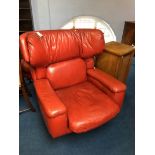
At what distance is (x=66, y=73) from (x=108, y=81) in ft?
1.54

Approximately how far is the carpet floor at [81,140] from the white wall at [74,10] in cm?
192

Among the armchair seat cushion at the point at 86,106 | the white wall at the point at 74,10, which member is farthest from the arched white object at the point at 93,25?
the armchair seat cushion at the point at 86,106

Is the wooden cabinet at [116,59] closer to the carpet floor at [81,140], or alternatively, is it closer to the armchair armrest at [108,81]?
the armchair armrest at [108,81]

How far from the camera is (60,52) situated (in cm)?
179

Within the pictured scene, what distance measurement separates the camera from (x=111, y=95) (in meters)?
1.68

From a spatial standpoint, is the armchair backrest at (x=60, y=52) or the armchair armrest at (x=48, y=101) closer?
the armchair armrest at (x=48, y=101)

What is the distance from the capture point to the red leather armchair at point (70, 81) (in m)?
1.40

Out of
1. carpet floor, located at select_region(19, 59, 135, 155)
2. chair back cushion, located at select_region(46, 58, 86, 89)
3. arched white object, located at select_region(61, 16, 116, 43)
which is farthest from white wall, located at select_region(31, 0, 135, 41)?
carpet floor, located at select_region(19, 59, 135, 155)
